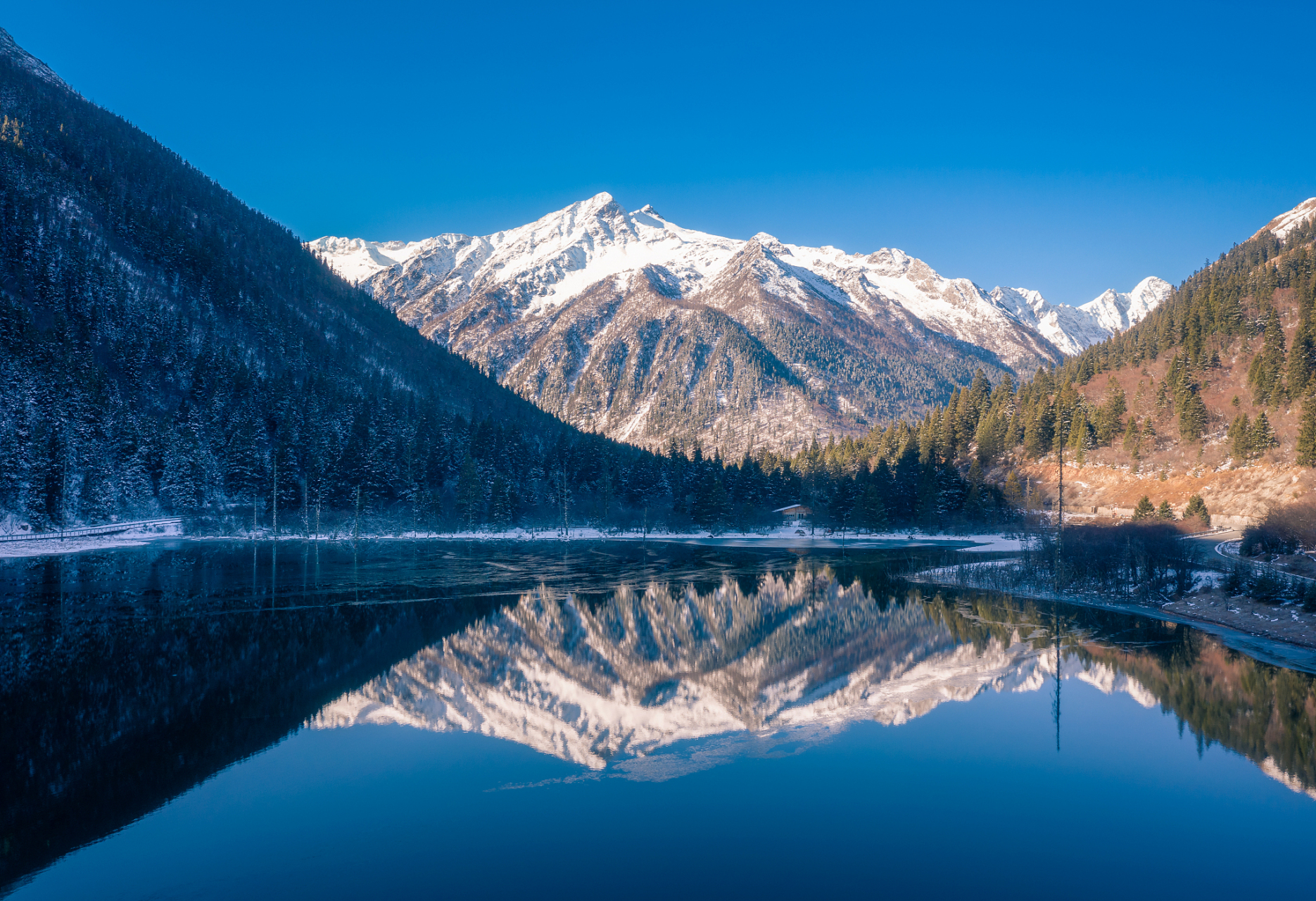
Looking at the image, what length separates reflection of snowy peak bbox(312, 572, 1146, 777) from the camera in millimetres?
23625

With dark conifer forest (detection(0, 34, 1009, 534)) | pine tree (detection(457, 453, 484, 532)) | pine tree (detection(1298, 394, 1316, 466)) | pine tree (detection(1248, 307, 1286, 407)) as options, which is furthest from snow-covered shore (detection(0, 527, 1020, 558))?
pine tree (detection(1248, 307, 1286, 407))

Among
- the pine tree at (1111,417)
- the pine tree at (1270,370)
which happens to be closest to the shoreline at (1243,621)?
the pine tree at (1270,370)

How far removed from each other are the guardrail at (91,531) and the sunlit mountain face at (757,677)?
62466 mm

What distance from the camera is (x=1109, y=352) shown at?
156500 millimetres

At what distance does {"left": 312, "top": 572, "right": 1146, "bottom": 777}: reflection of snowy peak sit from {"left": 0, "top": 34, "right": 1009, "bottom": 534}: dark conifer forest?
7478cm

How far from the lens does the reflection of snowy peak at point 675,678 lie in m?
23.6

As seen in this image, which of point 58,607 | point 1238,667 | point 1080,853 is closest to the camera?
point 1080,853

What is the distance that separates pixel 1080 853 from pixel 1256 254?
20406cm

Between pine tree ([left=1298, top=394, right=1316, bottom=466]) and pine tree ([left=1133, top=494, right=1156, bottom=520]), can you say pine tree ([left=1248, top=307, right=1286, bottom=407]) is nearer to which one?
pine tree ([left=1298, top=394, right=1316, bottom=466])

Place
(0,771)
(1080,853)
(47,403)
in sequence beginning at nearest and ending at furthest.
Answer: (1080,853)
(0,771)
(47,403)

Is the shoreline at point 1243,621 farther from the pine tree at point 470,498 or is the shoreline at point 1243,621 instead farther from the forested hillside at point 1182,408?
the pine tree at point 470,498

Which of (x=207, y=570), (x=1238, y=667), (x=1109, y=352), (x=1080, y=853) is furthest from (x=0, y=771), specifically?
(x=1109, y=352)

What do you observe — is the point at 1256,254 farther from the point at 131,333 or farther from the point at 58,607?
the point at 131,333

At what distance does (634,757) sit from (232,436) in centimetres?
11496
